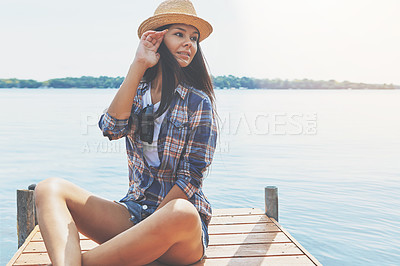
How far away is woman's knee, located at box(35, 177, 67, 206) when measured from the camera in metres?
2.51

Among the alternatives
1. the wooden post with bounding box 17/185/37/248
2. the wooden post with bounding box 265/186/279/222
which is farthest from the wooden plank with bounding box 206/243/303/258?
the wooden post with bounding box 17/185/37/248

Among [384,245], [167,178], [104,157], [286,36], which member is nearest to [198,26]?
[167,178]

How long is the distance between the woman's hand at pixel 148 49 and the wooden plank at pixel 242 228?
1.65 meters

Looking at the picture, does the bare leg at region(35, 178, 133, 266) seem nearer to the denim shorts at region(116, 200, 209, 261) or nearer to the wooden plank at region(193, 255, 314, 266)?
the denim shorts at region(116, 200, 209, 261)

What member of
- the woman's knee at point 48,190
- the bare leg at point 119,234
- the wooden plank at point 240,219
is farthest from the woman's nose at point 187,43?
the wooden plank at point 240,219

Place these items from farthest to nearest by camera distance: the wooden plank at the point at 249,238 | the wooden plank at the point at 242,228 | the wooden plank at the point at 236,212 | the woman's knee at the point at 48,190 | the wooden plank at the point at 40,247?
the wooden plank at the point at 236,212
the wooden plank at the point at 242,228
the wooden plank at the point at 249,238
the wooden plank at the point at 40,247
the woman's knee at the point at 48,190

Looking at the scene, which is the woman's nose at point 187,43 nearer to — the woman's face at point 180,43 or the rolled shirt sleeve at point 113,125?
the woman's face at point 180,43

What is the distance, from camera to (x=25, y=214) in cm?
394

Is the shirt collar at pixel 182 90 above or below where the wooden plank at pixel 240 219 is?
above

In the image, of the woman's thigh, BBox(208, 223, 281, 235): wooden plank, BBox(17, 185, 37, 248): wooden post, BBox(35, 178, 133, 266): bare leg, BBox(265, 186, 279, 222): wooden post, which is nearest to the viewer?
BBox(35, 178, 133, 266): bare leg

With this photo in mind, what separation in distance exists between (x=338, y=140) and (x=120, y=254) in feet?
50.2

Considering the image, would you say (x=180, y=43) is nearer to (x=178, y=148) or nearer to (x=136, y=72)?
(x=136, y=72)

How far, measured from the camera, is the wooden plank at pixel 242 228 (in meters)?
3.78

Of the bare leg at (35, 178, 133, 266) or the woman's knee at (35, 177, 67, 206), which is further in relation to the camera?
the woman's knee at (35, 177, 67, 206)
